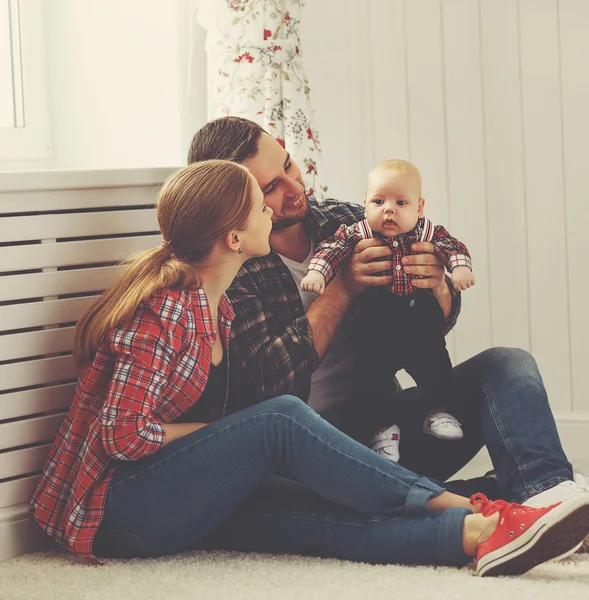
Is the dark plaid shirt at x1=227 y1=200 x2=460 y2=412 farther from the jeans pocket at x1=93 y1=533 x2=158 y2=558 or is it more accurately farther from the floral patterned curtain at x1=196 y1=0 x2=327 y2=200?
the floral patterned curtain at x1=196 y1=0 x2=327 y2=200

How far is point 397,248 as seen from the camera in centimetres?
181

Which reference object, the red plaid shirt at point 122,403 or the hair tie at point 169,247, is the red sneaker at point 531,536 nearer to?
the red plaid shirt at point 122,403

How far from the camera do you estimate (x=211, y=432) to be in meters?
1.50

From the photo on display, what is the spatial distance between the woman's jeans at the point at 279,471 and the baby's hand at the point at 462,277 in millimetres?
422

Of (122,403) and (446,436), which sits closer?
(122,403)

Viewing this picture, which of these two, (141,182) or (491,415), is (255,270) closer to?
(141,182)

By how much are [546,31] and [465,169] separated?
41 centimetres

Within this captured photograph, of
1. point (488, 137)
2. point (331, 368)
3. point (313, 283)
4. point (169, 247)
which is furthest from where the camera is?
point (488, 137)

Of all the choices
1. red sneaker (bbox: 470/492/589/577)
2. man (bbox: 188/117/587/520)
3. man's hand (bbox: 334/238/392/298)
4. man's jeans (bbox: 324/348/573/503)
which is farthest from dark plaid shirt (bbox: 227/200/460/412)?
red sneaker (bbox: 470/492/589/577)

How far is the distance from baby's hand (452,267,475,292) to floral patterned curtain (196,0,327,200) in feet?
1.89

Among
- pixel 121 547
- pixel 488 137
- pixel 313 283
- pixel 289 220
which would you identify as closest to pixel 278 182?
pixel 289 220

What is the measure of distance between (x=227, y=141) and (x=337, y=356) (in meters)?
0.49

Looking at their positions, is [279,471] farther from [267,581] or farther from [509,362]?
[509,362]

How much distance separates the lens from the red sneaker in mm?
1340
